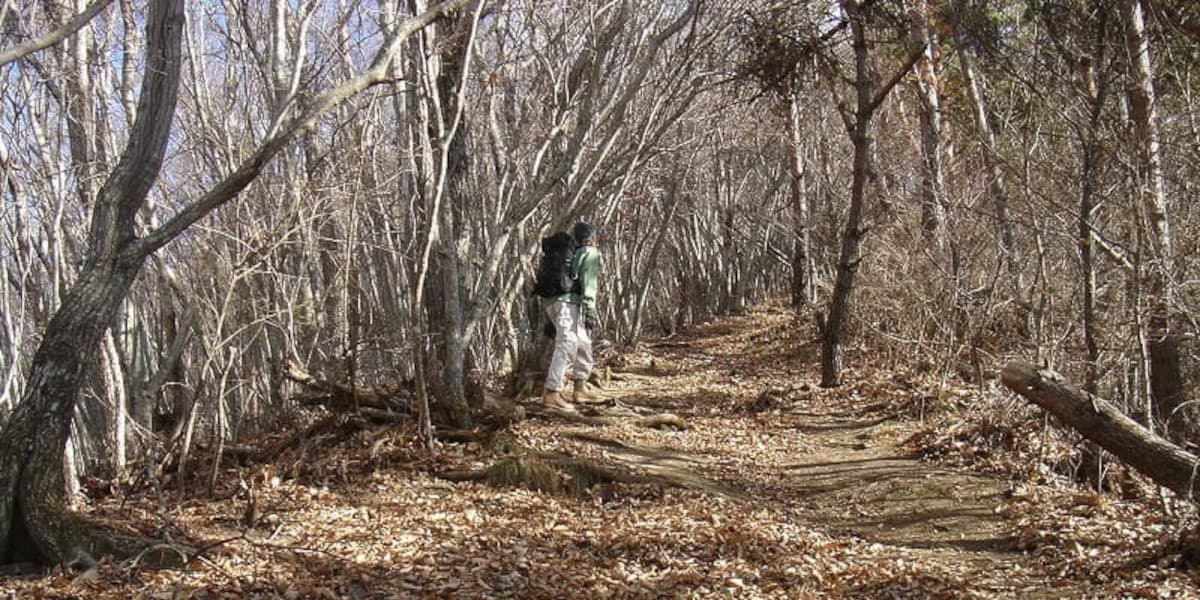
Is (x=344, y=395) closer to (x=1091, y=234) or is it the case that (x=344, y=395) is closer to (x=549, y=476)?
(x=549, y=476)

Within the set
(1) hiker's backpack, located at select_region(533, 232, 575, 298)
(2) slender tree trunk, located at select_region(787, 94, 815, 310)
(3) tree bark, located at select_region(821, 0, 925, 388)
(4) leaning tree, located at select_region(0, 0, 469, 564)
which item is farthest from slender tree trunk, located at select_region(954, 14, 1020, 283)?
(4) leaning tree, located at select_region(0, 0, 469, 564)

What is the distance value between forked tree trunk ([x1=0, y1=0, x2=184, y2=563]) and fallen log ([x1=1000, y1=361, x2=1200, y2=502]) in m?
4.99

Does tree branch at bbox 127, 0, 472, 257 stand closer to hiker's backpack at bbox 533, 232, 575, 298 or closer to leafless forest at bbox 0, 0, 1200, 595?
leafless forest at bbox 0, 0, 1200, 595

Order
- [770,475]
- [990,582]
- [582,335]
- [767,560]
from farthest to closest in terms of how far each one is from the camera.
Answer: [582,335] < [770,475] < [767,560] < [990,582]

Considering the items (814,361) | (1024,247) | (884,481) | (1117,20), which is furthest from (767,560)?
(814,361)

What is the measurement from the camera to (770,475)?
7977 mm

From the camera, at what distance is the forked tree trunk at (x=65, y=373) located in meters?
4.55

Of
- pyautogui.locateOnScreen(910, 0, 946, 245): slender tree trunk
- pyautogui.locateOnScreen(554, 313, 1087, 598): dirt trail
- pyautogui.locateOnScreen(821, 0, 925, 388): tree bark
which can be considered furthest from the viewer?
pyautogui.locateOnScreen(910, 0, 946, 245): slender tree trunk

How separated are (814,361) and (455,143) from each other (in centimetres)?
809

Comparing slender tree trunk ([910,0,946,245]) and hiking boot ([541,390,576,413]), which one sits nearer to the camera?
hiking boot ([541,390,576,413])

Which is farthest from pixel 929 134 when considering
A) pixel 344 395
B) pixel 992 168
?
pixel 344 395

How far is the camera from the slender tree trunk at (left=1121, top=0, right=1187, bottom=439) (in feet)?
21.2

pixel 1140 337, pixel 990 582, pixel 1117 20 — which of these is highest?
pixel 1117 20

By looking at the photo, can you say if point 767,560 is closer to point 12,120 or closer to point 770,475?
point 770,475
